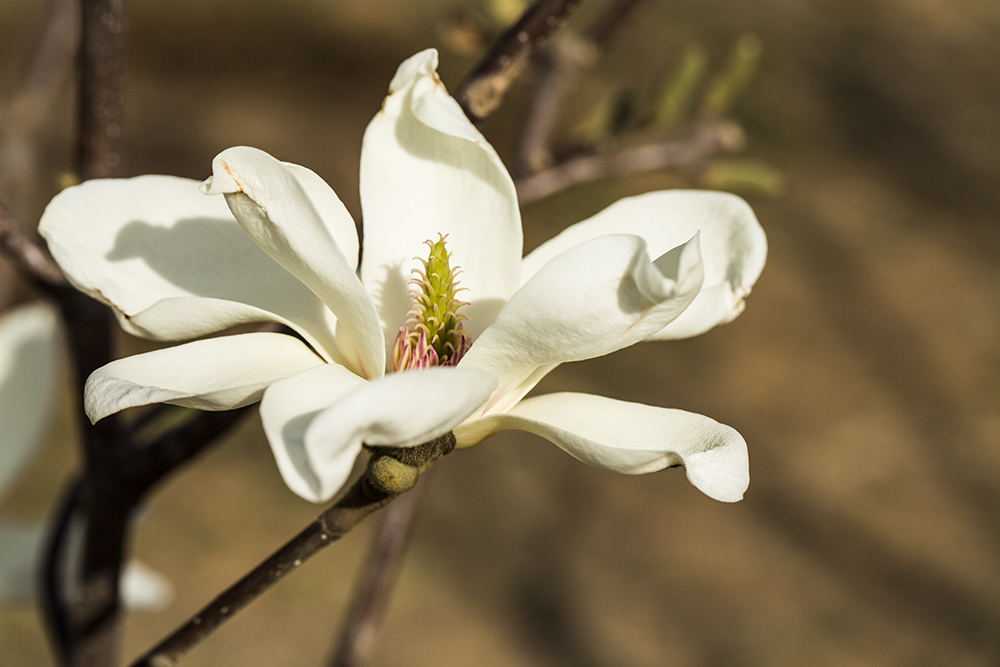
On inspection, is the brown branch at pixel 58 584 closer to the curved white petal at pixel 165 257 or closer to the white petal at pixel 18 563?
the white petal at pixel 18 563

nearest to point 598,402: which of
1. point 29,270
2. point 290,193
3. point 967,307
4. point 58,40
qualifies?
point 290,193

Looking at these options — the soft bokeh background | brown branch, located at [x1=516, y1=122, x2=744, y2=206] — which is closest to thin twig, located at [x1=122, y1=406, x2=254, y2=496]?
brown branch, located at [x1=516, y1=122, x2=744, y2=206]

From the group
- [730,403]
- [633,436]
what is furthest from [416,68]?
[730,403]

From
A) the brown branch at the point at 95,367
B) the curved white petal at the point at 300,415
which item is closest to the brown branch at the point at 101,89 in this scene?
the brown branch at the point at 95,367

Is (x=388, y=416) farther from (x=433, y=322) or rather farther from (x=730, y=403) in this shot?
(x=730, y=403)

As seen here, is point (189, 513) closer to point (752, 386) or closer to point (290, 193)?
point (752, 386)
